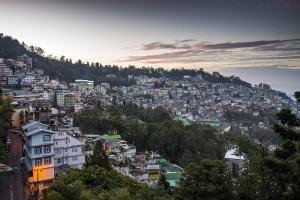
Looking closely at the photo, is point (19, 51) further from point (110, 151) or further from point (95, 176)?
point (95, 176)

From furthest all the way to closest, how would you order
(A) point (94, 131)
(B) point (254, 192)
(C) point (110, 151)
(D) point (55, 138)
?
1. (A) point (94, 131)
2. (C) point (110, 151)
3. (D) point (55, 138)
4. (B) point (254, 192)

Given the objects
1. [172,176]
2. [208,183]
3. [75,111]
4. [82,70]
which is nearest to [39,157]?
[208,183]

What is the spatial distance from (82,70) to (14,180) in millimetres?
71932

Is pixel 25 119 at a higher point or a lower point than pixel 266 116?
higher

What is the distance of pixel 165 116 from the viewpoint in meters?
40.0

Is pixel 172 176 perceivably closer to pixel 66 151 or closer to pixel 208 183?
pixel 66 151

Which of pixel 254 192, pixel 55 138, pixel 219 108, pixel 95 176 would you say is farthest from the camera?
pixel 219 108

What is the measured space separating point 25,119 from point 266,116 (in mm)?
62371

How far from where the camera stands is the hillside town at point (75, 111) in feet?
52.9

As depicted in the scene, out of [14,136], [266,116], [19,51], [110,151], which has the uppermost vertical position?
[19,51]

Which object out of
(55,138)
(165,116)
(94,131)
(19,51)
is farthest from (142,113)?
(19,51)

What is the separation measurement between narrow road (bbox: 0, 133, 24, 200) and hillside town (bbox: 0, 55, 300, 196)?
0.41 metres

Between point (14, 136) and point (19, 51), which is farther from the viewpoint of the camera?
point (19, 51)

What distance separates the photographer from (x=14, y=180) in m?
15.5
